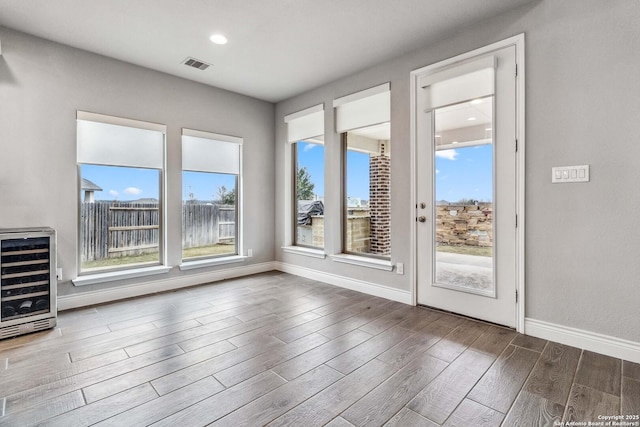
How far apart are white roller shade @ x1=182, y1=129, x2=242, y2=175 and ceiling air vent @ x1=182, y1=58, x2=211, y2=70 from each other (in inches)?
31.9

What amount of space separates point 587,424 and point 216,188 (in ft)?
14.4

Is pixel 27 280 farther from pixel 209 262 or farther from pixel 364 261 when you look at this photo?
pixel 364 261

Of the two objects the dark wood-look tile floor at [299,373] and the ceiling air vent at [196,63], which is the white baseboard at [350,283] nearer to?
the dark wood-look tile floor at [299,373]

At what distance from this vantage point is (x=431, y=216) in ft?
10.5

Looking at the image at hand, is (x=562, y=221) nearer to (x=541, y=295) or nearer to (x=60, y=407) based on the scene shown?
(x=541, y=295)

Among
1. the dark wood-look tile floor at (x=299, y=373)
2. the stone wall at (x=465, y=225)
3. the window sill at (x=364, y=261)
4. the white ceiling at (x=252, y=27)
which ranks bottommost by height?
the dark wood-look tile floor at (x=299, y=373)

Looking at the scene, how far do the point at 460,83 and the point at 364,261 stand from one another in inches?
85.1

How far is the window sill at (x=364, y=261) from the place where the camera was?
3.59 metres

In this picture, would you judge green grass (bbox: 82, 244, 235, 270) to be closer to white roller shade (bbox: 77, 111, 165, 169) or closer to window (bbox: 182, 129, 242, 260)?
window (bbox: 182, 129, 242, 260)

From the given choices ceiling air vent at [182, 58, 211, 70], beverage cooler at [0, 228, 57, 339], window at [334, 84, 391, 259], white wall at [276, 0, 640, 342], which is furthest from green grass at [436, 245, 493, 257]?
beverage cooler at [0, 228, 57, 339]

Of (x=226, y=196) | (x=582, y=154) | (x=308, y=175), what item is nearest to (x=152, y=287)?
(x=226, y=196)

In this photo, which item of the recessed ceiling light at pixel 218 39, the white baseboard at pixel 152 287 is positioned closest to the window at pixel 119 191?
the white baseboard at pixel 152 287

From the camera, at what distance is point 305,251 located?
182 inches

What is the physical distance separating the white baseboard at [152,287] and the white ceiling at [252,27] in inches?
103
